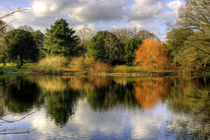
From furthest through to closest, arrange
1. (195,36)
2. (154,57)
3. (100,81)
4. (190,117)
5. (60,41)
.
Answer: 1. (60,41)
2. (154,57)
3. (100,81)
4. (195,36)
5. (190,117)

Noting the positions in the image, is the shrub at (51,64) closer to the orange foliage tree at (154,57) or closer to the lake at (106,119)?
the orange foliage tree at (154,57)

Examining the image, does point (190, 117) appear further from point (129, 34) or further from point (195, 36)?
point (129, 34)

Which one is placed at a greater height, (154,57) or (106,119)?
Answer: (154,57)

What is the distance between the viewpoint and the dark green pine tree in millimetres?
53875

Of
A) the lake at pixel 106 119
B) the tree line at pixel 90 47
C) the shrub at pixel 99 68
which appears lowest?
the lake at pixel 106 119

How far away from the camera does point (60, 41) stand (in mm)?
53531

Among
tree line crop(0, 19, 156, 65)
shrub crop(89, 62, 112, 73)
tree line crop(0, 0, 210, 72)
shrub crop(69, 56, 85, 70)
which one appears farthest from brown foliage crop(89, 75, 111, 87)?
tree line crop(0, 19, 156, 65)

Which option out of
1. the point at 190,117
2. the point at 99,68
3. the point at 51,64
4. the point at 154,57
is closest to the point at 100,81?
the point at 99,68

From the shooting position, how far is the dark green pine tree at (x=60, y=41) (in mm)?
53875

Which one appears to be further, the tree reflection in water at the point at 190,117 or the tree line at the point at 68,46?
the tree line at the point at 68,46

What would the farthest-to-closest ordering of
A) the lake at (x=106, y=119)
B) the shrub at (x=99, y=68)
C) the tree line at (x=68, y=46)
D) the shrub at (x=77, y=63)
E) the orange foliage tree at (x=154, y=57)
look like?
the tree line at (x=68, y=46), the shrub at (x=77, y=63), the shrub at (x=99, y=68), the orange foliage tree at (x=154, y=57), the lake at (x=106, y=119)

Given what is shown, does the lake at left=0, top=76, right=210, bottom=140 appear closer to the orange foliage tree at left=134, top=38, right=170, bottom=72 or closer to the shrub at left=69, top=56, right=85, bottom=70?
the orange foliage tree at left=134, top=38, right=170, bottom=72

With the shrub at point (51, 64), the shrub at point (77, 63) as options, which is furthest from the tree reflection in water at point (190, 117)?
the shrub at point (51, 64)

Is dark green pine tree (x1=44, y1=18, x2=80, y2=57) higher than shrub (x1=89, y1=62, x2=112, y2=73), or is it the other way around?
dark green pine tree (x1=44, y1=18, x2=80, y2=57)
